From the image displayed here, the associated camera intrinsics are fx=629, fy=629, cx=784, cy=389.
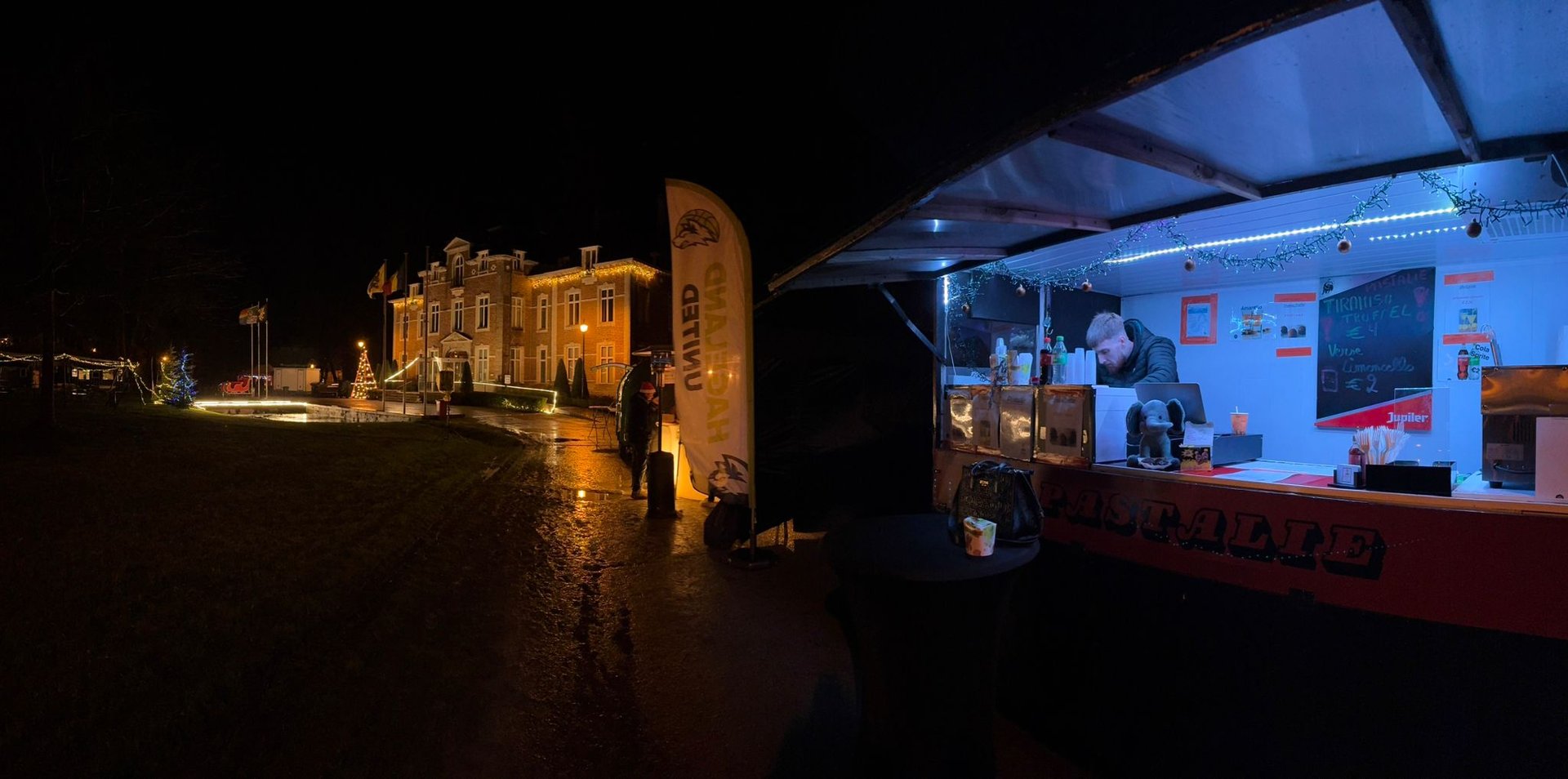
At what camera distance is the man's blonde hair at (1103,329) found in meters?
6.59

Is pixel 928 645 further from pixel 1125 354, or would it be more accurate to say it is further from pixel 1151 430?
pixel 1125 354

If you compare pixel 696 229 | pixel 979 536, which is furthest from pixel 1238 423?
pixel 696 229

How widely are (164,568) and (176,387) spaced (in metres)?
30.0

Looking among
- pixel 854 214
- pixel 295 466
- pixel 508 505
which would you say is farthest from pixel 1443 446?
pixel 295 466

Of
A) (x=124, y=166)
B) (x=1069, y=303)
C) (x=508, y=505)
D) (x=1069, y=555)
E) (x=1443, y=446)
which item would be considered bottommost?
(x=508, y=505)

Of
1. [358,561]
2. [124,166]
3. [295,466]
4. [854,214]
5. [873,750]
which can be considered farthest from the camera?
[124,166]

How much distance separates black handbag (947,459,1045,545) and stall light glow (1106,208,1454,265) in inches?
125

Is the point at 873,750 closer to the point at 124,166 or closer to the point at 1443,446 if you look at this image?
the point at 1443,446

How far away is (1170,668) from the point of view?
338 centimetres

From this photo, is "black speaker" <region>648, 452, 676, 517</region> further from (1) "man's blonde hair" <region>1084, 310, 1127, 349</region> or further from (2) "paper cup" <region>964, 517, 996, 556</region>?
(2) "paper cup" <region>964, 517, 996, 556</region>

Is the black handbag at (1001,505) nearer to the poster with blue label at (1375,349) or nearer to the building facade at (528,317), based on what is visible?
the poster with blue label at (1375,349)

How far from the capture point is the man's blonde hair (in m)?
6.59

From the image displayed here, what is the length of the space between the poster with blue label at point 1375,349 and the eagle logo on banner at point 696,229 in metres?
5.67

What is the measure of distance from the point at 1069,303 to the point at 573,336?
35.6 m
